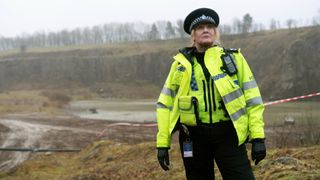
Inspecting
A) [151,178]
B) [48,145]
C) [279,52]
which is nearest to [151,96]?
[279,52]

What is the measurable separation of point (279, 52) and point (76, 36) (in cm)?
12570

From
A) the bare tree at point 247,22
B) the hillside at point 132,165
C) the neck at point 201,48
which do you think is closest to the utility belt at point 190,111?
the neck at point 201,48

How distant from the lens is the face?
139 inches

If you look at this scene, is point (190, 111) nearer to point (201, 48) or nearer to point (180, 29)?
point (201, 48)

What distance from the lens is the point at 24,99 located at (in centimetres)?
5719

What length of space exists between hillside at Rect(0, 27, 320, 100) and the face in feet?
167

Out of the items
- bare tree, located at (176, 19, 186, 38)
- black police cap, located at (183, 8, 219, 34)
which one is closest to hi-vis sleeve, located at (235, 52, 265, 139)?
black police cap, located at (183, 8, 219, 34)

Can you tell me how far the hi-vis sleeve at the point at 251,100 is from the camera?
130 inches

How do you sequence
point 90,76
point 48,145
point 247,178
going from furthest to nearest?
point 90,76 → point 48,145 → point 247,178

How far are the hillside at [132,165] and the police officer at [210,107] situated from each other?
6.92 ft

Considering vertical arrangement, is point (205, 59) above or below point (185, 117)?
above

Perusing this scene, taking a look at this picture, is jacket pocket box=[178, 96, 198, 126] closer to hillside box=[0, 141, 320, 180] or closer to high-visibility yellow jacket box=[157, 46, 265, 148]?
high-visibility yellow jacket box=[157, 46, 265, 148]

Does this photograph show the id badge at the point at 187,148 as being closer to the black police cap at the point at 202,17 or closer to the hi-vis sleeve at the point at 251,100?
the hi-vis sleeve at the point at 251,100

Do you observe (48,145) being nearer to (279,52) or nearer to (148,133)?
(148,133)
